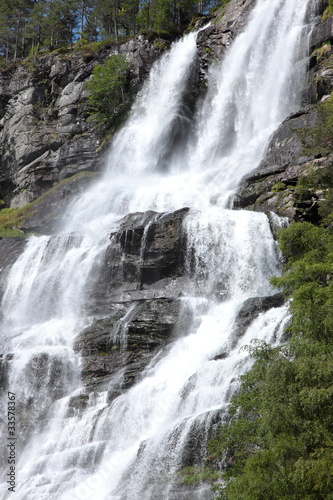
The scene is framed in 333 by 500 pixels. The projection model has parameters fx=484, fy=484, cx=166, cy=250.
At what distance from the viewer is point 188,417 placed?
44.4ft

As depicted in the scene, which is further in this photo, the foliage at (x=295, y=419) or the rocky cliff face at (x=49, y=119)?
the rocky cliff face at (x=49, y=119)

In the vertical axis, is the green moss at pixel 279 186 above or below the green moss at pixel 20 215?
above

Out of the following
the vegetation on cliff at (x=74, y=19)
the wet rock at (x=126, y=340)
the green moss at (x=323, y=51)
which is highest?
the vegetation on cliff at (x=74, y=19)

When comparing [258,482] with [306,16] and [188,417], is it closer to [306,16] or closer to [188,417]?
[188,417]

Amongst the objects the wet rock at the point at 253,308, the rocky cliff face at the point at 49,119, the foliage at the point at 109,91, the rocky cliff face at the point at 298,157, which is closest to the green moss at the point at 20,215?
the rocky cliff face at the point at 49,119

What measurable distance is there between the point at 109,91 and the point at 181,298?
92.4 ft

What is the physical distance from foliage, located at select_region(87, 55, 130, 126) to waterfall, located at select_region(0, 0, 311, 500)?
1868mm

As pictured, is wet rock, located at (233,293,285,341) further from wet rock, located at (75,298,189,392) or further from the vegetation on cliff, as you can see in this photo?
the vegetation on cliff

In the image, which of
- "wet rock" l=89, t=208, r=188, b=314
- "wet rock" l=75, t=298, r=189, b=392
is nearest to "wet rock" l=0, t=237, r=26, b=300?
"wet rock" l=89, t=208, r=188, b=314

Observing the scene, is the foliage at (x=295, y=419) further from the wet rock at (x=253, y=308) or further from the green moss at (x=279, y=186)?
the green moss at (x=279, y=186)

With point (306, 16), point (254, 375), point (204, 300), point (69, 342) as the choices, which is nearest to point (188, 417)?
point (254, 375)

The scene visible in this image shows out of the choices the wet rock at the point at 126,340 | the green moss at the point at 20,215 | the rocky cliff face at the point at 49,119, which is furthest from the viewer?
the rocky cliff face at the point at 49,119

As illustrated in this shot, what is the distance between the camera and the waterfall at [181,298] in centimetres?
1417

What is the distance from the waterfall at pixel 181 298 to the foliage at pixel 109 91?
1.87 meters
